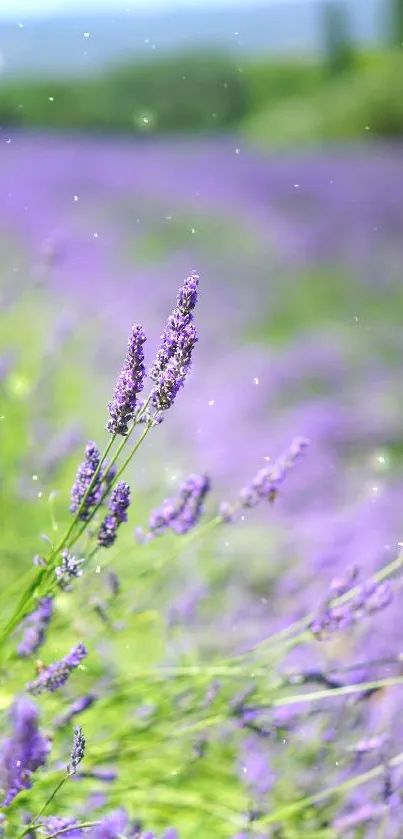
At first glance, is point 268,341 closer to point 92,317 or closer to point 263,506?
point 92,317

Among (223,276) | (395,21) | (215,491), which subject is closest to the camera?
(215,491)

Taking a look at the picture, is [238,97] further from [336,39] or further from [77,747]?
[77,747]

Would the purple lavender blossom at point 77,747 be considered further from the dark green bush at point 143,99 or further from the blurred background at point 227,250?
the dark green bush at point 143,99

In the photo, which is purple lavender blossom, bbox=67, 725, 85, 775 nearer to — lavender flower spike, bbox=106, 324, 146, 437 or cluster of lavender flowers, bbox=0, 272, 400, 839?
cluster of lavender flowers, bbox=0, 272, 400, 839

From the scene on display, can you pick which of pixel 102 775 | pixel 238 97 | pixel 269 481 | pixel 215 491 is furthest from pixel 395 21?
pixel 102 775

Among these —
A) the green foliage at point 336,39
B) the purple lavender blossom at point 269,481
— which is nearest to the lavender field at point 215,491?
the purple lavender blossom at point 269,481

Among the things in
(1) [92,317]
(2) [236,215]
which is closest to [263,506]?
(1) [92,317]
